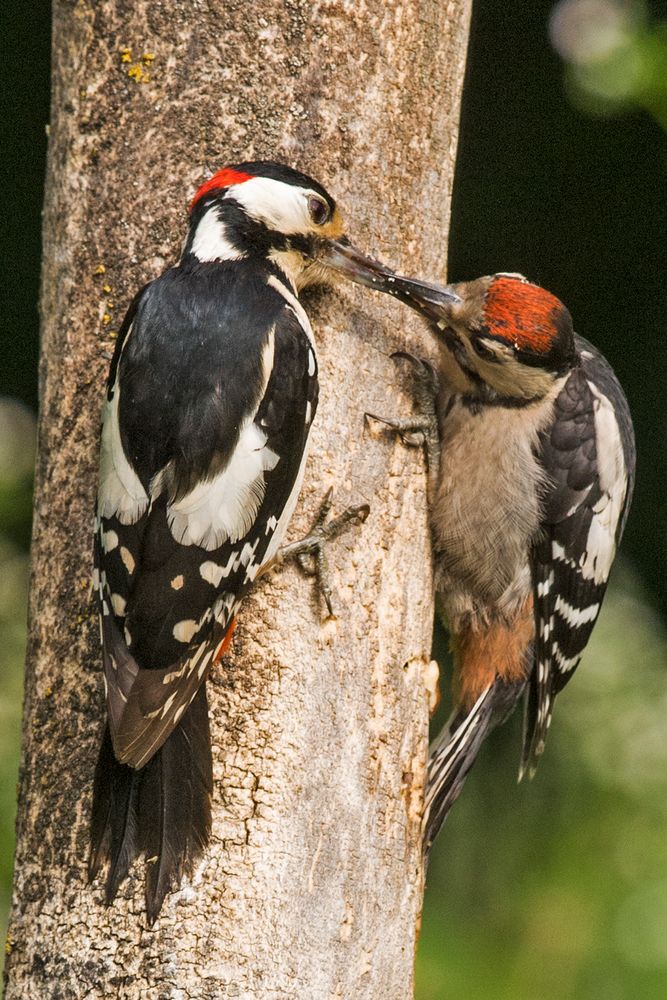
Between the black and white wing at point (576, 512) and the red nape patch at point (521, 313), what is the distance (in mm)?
265

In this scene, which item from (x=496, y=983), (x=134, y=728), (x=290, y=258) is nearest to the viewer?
(x=134, y=728)

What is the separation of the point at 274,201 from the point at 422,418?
613 mm

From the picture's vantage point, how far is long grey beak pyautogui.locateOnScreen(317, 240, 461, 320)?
2.71 m

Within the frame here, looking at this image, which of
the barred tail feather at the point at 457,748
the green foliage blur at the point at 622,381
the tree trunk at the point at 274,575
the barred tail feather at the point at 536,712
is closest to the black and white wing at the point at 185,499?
the tree trunk at the point at 274,575

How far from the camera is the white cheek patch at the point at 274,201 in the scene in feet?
8.50

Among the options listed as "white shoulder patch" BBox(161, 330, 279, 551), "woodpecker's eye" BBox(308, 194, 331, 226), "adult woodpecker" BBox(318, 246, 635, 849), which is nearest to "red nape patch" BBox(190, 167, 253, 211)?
"woodpecker's eye" BBox(308, 194, 331, 226)

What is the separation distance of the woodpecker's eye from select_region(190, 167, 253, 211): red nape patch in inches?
5.5

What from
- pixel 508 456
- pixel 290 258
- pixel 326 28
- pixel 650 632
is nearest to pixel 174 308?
pixel 290 258

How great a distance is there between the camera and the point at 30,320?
4645mm

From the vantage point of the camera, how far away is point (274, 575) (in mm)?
2566

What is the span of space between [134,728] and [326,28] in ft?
5.30

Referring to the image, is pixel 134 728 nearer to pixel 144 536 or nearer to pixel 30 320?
pixel 144 536

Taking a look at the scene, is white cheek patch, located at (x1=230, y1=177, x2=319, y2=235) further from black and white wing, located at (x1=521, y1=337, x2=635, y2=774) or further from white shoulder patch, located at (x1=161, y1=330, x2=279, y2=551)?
black and white wing, located at (x1=521, y1=337, x2=635, y2=774)

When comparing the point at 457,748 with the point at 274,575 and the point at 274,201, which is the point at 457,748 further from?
the point at 274,201
